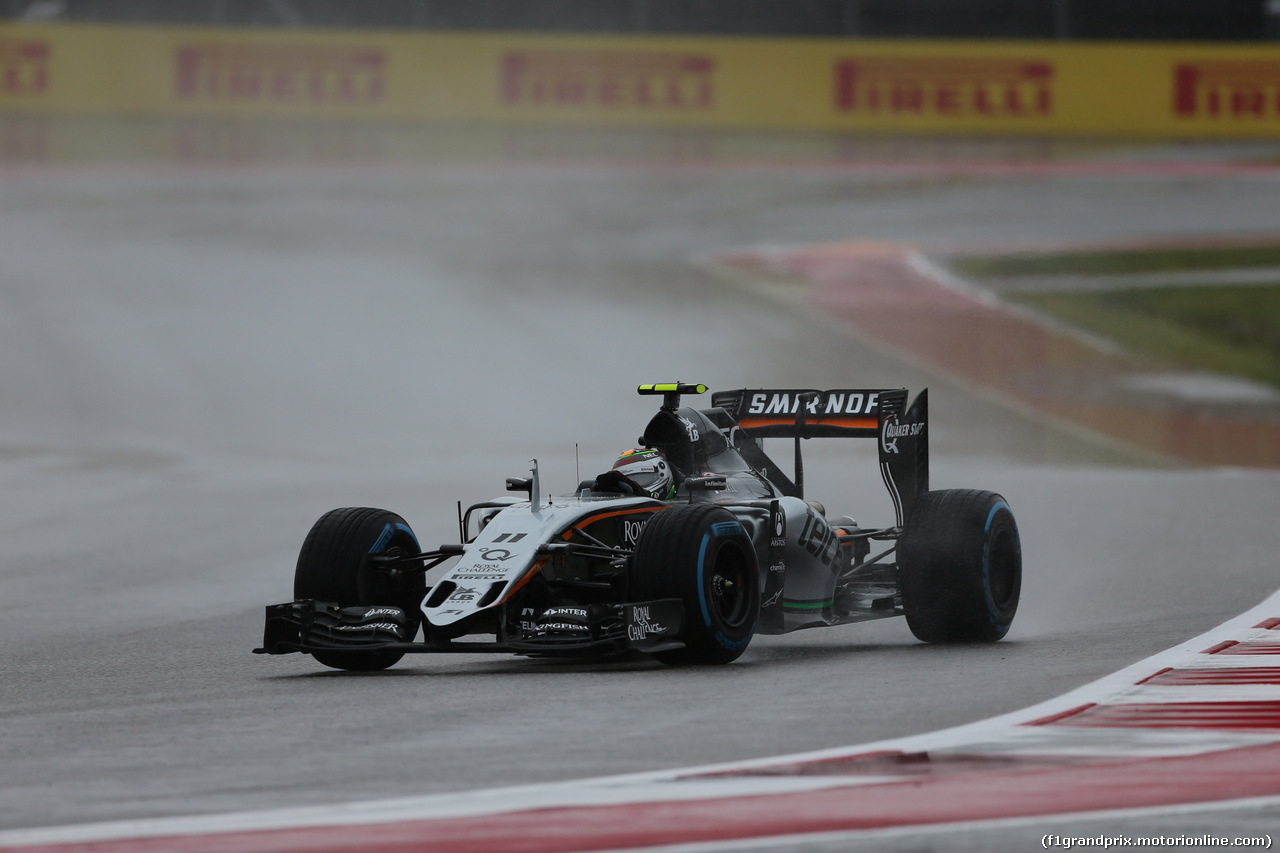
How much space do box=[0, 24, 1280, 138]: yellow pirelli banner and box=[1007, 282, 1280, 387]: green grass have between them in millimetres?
6735

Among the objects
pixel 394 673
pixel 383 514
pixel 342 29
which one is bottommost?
pixel 394 673

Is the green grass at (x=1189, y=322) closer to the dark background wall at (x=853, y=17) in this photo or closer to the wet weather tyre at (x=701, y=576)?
the dark background wall at (x=853, y=17)

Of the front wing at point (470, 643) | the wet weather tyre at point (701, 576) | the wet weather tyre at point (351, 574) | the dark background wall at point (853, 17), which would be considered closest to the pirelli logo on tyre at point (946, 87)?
the dark background wall at point (853, 17)

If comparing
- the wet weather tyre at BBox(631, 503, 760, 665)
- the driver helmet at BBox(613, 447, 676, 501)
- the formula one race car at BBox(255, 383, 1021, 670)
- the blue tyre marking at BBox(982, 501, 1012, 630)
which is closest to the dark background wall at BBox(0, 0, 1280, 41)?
the formula one race car at BBox(255, 383, 1021, 670)

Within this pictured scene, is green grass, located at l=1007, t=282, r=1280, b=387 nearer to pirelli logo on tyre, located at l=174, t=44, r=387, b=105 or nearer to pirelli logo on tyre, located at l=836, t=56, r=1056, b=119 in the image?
pirelli logo on tyre, located at l=836, t=56, r=1056, b=119

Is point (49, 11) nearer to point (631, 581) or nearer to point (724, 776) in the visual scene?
point (631, 581)

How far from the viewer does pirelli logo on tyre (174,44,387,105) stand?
37.1 m

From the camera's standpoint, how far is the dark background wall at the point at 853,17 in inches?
1478

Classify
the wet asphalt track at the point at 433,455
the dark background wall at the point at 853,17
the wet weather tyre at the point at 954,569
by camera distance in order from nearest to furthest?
the wet asphalt track at the point at 433,455 → the wet weather tyre at the point at 954,569 → the dark background wall at the point at 853,17

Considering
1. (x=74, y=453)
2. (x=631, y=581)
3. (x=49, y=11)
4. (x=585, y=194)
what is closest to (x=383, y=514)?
(x=631, y=581)

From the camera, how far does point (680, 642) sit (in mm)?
9555

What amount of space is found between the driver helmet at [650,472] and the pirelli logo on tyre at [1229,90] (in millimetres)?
29954

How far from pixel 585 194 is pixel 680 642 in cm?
2823

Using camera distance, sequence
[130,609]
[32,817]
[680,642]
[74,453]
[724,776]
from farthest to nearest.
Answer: [74,453] < [130,609] < [680,642] < [724,776] < [32,817]
